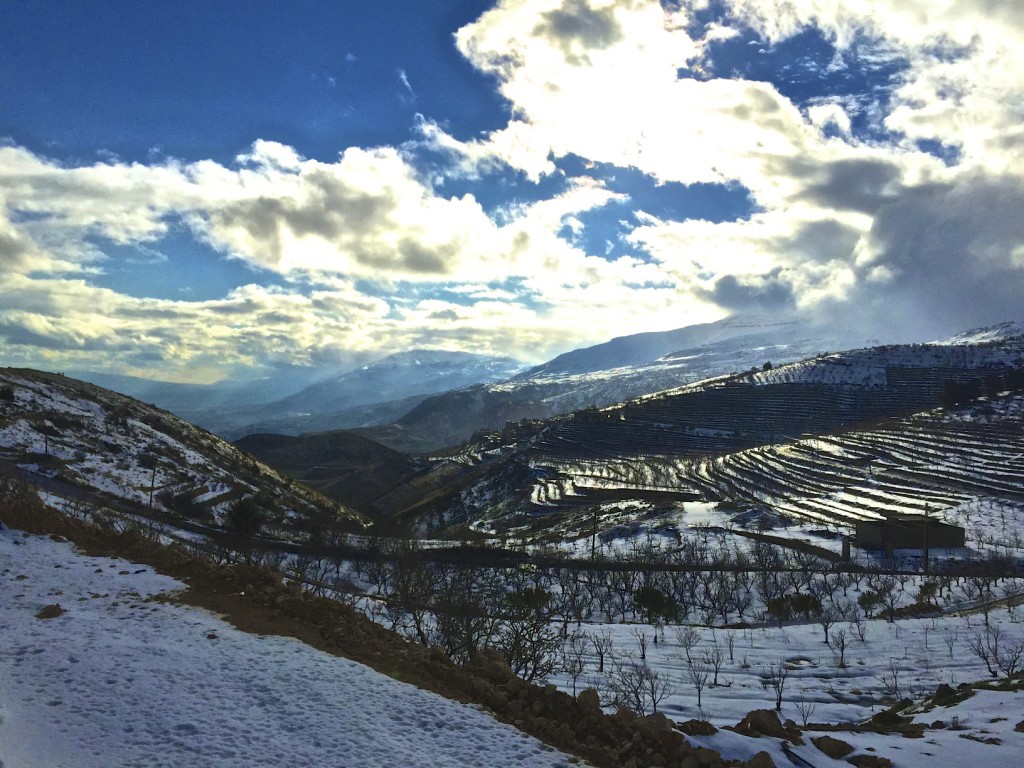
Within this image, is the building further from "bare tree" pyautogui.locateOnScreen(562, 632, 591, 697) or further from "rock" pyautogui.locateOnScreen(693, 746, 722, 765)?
"rock" pyautogui.locateOnScreen(693, 746, 722, 765)

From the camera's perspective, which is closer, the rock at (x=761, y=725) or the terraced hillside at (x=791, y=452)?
the rock at (x=761, y=725)

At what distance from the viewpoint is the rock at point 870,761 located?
1127 cm

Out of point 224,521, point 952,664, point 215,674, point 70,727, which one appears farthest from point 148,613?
point 224,521

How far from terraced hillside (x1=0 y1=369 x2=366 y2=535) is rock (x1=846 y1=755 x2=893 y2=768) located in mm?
65484

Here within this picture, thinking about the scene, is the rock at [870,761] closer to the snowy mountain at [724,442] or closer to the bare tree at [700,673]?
the bare tree at [700,673]

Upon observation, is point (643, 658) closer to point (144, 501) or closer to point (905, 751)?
point (905, 751)

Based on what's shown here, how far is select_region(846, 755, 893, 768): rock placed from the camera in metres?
11.3

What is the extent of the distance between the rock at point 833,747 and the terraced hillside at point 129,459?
213ft

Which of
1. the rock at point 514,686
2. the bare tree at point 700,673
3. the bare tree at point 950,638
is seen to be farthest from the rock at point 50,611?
the bare tree at point 950,638

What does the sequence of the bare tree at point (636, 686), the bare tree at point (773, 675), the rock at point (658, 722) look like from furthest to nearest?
the bare tree at point (773, 675)
the bare tree at point (636, 686)
the rock at point (658, 722)

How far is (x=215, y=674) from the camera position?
11.1m

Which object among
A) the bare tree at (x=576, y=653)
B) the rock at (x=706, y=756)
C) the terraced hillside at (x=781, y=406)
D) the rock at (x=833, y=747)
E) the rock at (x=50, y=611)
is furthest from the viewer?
the terraced hillside at (x=781, y=406)

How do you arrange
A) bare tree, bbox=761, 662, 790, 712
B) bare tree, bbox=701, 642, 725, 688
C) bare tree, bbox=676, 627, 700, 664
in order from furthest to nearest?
bare tree, bbox=676, 627, 700, 664 < bare tree, bbox=701, 642, 725, 688 < bare tree, bbox=761, 662, 790, 712

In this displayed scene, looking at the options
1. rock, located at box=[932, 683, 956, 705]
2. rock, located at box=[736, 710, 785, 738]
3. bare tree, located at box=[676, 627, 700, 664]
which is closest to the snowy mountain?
bare tree, located at box=[676, 627, 700, 664]
